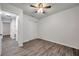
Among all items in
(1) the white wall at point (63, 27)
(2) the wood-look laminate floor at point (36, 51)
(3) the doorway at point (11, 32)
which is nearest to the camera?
(2) the wood-look laminate floor at point (36, 51)

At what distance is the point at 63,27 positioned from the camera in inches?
168

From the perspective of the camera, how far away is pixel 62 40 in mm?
4359

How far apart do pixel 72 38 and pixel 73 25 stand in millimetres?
668

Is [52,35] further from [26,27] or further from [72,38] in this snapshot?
[26,27]

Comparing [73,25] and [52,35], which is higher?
[73,25]

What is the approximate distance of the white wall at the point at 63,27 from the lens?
3619mm

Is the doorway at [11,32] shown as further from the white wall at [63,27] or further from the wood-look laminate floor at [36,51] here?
the white wall at [63,27]

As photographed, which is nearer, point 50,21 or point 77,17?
point 77,17

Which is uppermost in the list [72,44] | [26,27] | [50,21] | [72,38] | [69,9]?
[69,9]

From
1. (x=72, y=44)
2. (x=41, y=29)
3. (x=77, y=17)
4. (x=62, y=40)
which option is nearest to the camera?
(x=77, y=17)

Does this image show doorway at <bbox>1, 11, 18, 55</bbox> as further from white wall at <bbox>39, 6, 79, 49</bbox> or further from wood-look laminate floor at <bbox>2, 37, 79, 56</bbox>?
white wall at <bbox>39, 6, 79, 49</bbox>

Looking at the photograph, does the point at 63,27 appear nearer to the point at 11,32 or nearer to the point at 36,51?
the point at 36,51

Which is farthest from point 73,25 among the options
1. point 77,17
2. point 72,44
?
point 72,44

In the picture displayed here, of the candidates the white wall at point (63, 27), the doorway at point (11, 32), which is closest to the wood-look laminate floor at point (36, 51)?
the doorway at point (11, 32)
